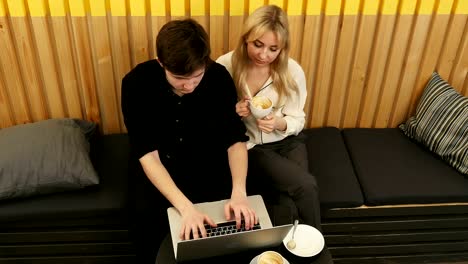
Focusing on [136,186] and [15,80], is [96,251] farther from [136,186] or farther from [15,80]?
[15,80]

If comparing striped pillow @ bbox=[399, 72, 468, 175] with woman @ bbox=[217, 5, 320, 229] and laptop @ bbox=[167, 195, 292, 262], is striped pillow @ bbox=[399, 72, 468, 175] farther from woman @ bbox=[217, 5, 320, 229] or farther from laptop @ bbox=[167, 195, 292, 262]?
laptop @ bbox=[167, 195, 292, 262]

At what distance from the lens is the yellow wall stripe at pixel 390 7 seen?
7.18 ft

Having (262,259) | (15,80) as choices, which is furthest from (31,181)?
(262,259)

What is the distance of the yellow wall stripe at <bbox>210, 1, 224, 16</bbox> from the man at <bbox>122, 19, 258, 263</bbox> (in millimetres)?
393

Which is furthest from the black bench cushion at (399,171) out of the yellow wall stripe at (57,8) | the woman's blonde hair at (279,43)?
the yellow wall stripe at (57,8)

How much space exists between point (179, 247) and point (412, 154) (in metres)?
1.52

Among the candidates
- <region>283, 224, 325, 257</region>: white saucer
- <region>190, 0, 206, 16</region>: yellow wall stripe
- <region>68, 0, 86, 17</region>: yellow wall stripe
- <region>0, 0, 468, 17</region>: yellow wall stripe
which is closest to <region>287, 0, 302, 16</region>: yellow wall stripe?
<region>0, 0, 468, 17</region>: yellow wall stripe

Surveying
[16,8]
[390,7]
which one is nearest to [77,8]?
[16,8]

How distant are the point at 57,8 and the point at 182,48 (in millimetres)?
922

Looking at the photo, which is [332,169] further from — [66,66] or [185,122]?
[66,66]

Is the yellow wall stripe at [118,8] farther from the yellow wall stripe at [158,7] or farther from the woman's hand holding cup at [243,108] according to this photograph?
the woman's hand holding cup at [243,108]

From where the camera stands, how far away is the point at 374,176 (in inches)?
85.0

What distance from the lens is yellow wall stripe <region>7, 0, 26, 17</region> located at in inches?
78.9

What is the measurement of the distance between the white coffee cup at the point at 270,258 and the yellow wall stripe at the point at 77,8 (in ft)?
4.62
